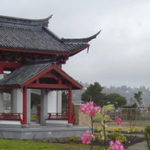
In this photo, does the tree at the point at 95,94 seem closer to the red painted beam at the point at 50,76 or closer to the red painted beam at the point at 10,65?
the red painted beam at the point at 10,65

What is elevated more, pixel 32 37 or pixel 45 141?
pixel 32 37

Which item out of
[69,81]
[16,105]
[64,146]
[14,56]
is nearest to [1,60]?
[14,56]

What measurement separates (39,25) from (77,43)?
311cm

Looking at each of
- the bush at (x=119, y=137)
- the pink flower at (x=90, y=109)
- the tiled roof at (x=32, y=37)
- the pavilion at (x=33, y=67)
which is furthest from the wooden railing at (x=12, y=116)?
the pink flower at (x=90, y=109)

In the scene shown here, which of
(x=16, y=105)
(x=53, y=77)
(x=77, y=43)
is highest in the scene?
(x=77, y=43)

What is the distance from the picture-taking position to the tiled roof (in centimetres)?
2092

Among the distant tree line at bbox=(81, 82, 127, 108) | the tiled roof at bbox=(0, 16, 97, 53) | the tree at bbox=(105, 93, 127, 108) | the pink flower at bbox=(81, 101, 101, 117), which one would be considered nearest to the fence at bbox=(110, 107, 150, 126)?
the distant tree line at bbox=(81, 82, 127, 108)

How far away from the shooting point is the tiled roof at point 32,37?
20922 millimetres

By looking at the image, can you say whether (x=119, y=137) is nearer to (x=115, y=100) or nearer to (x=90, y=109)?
(x=90, y=109)

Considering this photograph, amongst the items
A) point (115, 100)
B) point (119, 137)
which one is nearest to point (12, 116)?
point (119, 137)

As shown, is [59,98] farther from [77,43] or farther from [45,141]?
[45,141]

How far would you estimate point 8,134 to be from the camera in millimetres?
17953

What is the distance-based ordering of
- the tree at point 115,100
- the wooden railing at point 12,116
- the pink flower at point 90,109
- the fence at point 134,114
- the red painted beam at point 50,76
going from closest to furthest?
the pink flower at point 90,109 → the wooden railing at point 12,116 → the red painted beam at point 50,76 → the fence at point 134,114 → the tree at point 115,100

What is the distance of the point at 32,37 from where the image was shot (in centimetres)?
2283
